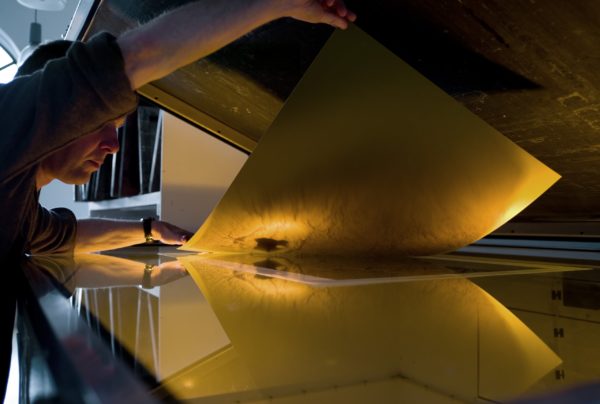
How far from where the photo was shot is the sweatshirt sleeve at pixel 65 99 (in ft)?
1.38

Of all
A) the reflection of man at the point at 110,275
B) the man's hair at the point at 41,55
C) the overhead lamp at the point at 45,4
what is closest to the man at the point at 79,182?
the man's hair at the point at 41,55

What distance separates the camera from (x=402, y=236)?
0.89 m

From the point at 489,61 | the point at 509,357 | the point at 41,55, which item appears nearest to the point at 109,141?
the point at 41,55

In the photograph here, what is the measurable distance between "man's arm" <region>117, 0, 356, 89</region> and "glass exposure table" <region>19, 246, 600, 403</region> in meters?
0.25

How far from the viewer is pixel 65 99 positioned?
1.38 ft

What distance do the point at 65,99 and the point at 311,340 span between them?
33 centimetres

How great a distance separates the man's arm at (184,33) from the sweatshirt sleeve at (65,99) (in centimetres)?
2

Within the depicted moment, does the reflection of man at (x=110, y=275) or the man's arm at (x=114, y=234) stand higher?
the man's arm at (x=114, y=234)

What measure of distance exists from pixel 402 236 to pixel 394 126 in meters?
0.28

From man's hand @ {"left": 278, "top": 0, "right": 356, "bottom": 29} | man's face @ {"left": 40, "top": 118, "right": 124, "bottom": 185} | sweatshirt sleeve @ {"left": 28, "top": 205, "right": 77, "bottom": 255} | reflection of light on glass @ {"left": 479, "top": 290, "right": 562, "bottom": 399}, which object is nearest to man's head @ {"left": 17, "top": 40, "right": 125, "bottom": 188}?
man's face @ {"left": 40, "top": 118, "right": 124, "bottom": 185}

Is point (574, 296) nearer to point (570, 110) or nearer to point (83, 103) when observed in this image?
point (570, 110)

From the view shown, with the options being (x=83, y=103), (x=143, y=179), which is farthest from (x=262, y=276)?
(x=143, y=179)

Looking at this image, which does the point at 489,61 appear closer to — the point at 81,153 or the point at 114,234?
the point at 81,153

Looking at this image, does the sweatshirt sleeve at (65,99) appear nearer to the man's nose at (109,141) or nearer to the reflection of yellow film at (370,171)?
the reflection of yellow film at (370,171)
